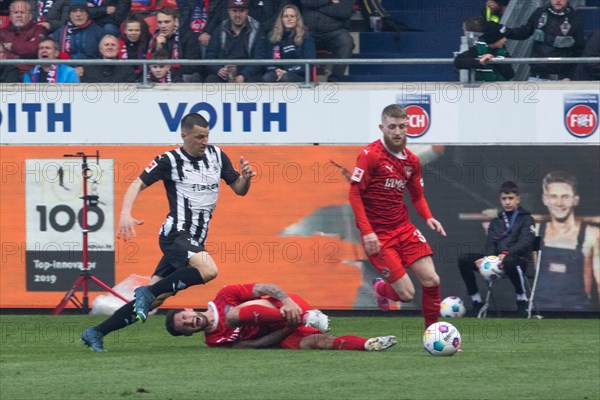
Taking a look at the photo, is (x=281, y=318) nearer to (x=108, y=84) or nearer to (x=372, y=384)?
(x=372, y=384)

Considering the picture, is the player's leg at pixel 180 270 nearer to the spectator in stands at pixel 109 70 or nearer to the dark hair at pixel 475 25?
the spectator in stands at pixel 109 70

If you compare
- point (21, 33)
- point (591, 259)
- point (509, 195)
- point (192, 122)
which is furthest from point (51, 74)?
point (591, 259)

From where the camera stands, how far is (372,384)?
816 cm

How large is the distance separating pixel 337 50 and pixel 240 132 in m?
1.63

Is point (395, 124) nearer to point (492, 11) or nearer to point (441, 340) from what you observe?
point (441, 340)

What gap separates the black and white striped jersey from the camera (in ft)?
33.6

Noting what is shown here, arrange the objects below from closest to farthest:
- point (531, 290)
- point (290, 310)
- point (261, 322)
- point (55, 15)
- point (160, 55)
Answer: point (290, 310) → point (261, 322) → point (531, 290) → point (160, 55) → point (55, 15)

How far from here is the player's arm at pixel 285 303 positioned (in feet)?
30.8

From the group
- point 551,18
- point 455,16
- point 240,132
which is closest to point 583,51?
point 551,18

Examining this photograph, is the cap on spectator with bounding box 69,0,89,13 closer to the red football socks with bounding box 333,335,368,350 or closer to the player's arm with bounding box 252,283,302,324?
the player's arm with bounding box 252,283,302,324

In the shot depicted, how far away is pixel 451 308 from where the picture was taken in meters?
13.0

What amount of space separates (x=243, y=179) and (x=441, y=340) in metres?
2.09

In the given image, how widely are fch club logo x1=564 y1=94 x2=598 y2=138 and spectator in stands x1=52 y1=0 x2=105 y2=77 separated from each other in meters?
5.25

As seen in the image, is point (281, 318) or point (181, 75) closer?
point (281, 318)
